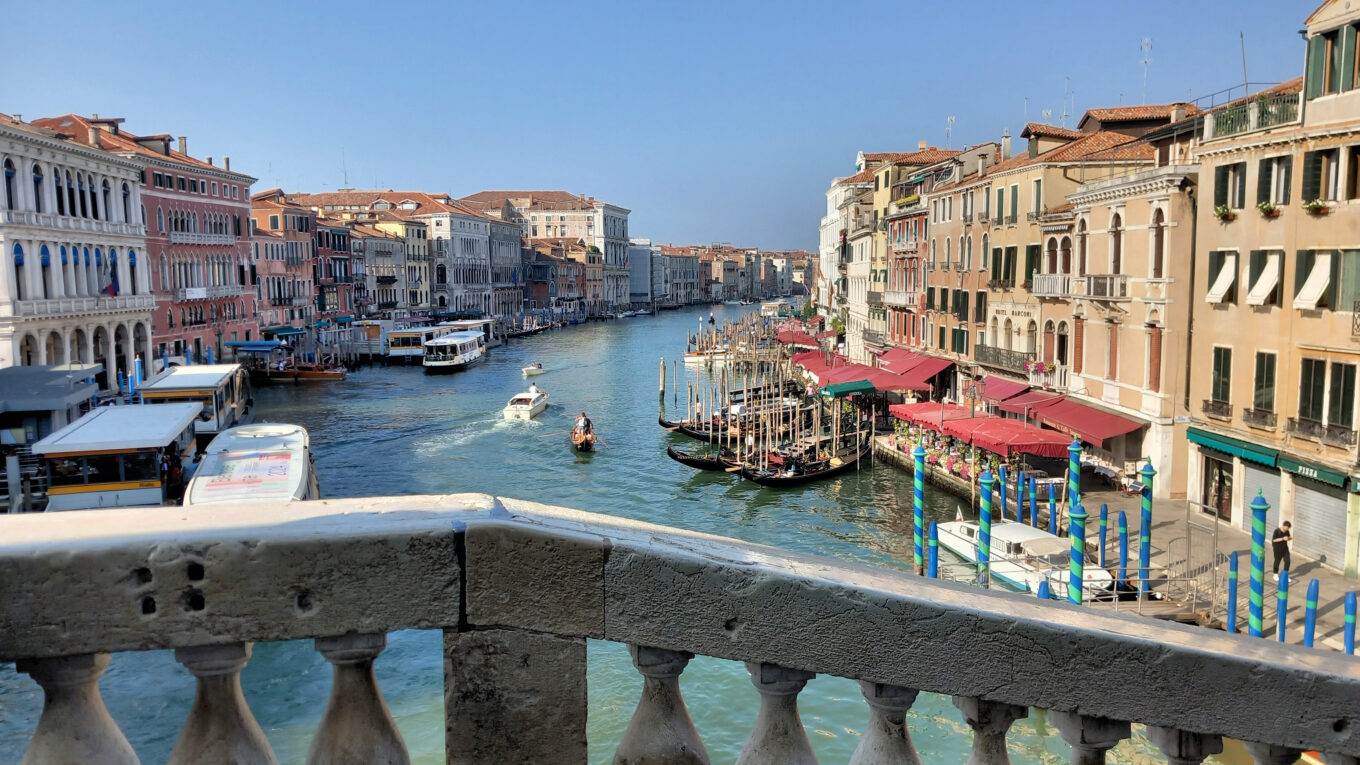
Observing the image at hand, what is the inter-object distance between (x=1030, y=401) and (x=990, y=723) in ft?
66.5

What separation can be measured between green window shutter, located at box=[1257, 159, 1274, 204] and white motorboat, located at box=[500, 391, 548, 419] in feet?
A: 71.4

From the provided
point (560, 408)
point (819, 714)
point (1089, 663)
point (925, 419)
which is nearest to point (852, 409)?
point (925, 419)

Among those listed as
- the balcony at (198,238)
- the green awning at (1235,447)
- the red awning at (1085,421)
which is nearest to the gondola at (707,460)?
the red awning at (1085,421)

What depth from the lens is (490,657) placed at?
1.74 m

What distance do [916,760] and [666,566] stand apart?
0.53 meters

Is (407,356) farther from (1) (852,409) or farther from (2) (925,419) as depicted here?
(2) (925,419)

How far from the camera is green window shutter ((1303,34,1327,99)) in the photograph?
1320 cm

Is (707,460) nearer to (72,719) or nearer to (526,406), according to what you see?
(526,406)

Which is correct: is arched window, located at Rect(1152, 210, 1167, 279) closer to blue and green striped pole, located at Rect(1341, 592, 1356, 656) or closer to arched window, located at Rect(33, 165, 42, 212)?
blue and green striped pole, located at Rect(1341, 592, 1356, 656)

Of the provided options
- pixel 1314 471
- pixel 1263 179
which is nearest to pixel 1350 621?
pixel 1314 471

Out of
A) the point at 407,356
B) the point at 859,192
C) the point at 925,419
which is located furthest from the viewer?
the point at 407,356

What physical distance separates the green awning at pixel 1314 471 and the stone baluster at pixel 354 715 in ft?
45.0

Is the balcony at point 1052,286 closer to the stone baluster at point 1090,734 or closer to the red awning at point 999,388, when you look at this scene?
the red awning at point 999,388

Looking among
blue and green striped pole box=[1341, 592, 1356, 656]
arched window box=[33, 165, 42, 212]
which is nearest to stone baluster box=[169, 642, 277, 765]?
blue and green striped pole box=[1341, 592, 1356, 656]
